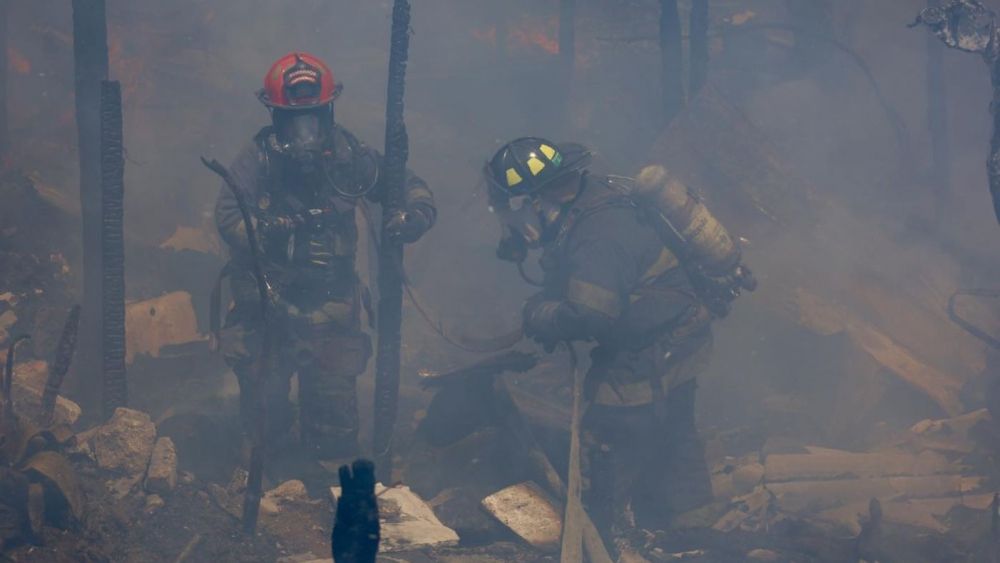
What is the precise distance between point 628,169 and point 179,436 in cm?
782

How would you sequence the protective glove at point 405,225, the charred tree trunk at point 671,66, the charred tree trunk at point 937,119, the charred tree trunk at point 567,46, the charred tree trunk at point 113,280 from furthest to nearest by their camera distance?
the charred tree trunk at point 567,46, the charred tree trunk at point 937,119, the charred tree trunk at point 671,66, the charred tree trunk at point 113,280, the protective glove at point 405,225

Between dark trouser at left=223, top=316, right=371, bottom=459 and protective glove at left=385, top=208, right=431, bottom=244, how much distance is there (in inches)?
36.1

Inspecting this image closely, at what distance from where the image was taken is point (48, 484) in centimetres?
512

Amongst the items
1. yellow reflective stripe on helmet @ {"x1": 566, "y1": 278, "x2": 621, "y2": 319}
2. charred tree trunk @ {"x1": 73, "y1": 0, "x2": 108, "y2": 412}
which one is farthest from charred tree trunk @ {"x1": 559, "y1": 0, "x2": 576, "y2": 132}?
yellow reflective stripe on helmet @ {"x1": 566, "y1": 278, "x2": 621, "y2": 319}

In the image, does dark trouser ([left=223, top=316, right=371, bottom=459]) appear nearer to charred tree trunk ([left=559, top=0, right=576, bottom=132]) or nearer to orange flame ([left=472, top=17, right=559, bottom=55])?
charred tree trunk ([left=559, top=0, right=576, bottom=132])

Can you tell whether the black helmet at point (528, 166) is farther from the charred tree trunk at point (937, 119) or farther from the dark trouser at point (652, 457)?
the charred tree trunk at point (937, 119)

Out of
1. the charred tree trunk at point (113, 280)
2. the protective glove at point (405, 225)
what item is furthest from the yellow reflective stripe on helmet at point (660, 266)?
the charred tree trunk at point (113, 280)

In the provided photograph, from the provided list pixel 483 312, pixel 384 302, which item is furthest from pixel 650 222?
pixel 483 312

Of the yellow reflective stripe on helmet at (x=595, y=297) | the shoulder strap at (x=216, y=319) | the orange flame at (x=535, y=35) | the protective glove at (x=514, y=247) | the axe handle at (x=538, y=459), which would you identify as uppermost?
the orange flame at (x=535, y=35)

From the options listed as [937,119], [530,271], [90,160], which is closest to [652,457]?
[530,271]

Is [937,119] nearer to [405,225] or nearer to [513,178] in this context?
[513,178]

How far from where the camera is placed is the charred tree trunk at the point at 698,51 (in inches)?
457

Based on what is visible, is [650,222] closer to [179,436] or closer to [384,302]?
[384,302]

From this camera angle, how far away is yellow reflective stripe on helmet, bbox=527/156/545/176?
5.77 meters
